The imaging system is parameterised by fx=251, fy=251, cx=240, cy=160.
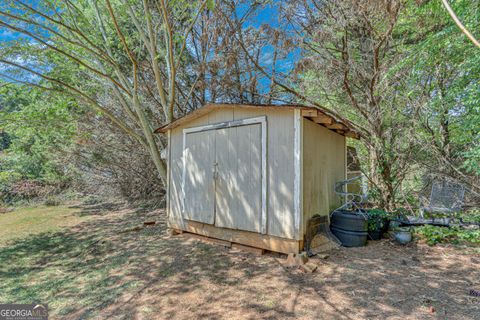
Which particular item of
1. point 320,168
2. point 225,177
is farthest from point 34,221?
point 320,168

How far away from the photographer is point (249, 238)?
398 centimetres

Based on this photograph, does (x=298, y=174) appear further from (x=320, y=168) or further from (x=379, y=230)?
(x=379, y=230)

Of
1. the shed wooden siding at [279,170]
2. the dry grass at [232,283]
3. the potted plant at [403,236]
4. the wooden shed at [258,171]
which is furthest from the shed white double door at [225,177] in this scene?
the potted plant at [403,236]

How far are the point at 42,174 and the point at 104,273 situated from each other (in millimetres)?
9131

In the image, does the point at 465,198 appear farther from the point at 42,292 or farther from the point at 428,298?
the point at 42,292

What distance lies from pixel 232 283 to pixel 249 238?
101 cm

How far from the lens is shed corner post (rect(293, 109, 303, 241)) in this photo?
11.5ft

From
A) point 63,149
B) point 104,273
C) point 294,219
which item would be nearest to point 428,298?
point 294,219

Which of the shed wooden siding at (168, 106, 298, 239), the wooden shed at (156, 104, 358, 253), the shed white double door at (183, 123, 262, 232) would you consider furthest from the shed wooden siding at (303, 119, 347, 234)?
the shed white double door at (183, 123, 262, 232)

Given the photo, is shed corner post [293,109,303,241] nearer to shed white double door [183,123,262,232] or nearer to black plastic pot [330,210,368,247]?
shed white double door [183,123,262,232]

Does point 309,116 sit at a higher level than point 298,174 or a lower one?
higher

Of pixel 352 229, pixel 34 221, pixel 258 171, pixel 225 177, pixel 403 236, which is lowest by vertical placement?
pixel 34 221

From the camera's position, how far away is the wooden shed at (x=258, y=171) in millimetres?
3611

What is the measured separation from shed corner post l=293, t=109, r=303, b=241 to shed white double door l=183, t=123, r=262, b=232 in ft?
1.90
